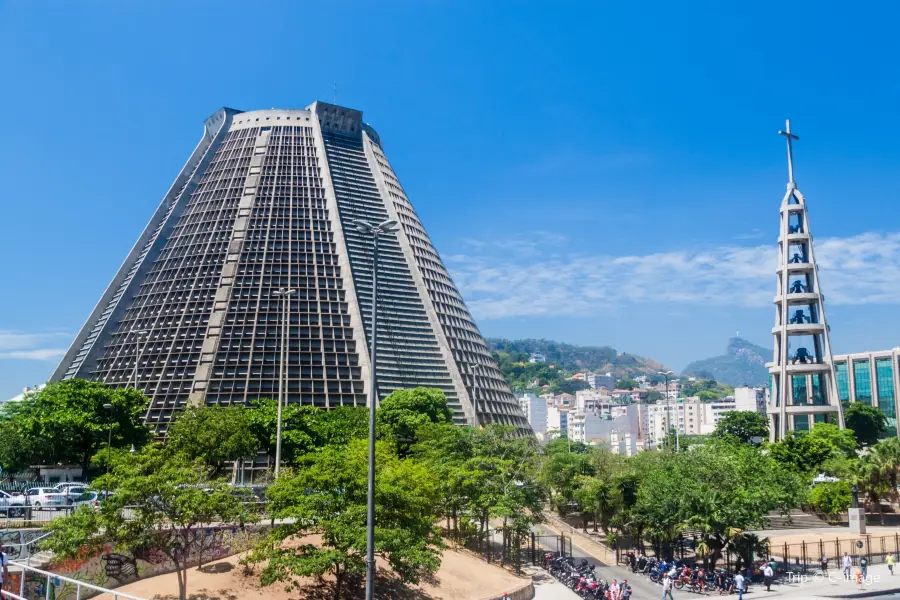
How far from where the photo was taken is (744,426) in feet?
419

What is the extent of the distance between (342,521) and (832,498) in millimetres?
45717

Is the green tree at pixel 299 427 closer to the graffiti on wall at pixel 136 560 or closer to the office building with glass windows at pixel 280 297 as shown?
the office building with glass windows at pixel 280 297

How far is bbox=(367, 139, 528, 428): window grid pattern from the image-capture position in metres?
93.0

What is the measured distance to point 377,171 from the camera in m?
106

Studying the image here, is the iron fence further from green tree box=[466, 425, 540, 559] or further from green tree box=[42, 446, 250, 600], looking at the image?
green tree box=[42, 446, 250, 600]

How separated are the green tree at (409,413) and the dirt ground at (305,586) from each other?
2259 centimetres

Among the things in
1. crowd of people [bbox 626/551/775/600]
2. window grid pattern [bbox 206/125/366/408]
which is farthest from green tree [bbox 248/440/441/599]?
window grid pattern [bbox 206/125/366/408]

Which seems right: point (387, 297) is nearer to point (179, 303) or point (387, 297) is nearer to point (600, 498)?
point (179, 303)

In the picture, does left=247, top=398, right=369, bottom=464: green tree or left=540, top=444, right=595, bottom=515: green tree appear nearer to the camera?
left=247, top=398, right=369, bottom=464: green tree

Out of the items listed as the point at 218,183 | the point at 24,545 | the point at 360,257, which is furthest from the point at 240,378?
the point at 24,545

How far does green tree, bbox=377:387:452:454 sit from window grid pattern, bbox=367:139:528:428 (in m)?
17.0

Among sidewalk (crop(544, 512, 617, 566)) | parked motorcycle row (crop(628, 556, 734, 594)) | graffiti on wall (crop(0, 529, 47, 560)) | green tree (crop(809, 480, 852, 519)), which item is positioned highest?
graffiti on wall (crop(0, 529, 47, 560))

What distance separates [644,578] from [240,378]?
157 ft

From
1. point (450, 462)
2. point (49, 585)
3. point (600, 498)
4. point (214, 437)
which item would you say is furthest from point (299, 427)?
point (49, 585)
